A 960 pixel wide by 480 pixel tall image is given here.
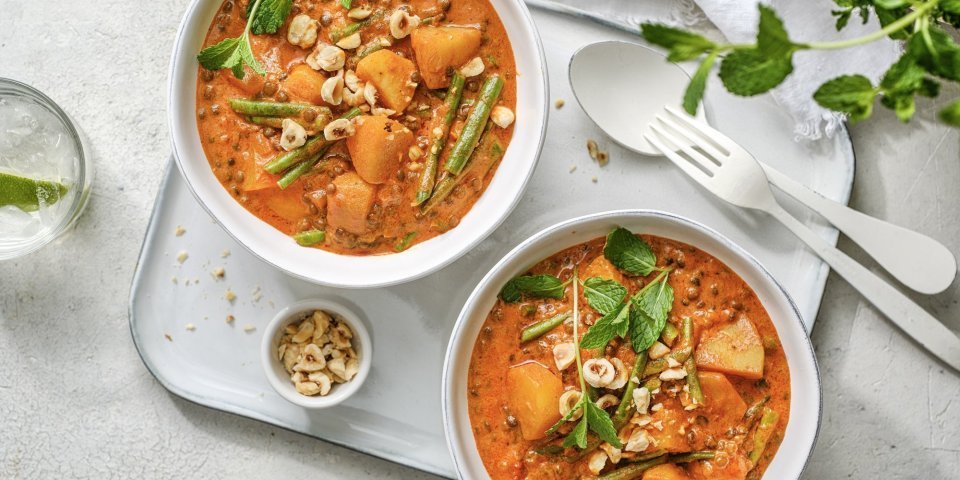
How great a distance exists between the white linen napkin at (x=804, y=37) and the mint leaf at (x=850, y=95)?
108 centimetres

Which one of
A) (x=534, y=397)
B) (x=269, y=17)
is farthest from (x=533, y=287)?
(x=269, y=17)

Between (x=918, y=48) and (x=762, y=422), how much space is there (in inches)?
57.1

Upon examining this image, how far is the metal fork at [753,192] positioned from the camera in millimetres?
3100

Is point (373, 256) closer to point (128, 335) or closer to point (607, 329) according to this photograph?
point (607, 329)

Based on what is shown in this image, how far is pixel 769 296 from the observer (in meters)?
2.86

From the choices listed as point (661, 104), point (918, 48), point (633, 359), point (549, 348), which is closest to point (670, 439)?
point (633, 359)

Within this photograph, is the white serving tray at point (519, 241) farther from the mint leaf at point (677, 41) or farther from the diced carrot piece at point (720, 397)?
the mint leaf at point (677, 41)

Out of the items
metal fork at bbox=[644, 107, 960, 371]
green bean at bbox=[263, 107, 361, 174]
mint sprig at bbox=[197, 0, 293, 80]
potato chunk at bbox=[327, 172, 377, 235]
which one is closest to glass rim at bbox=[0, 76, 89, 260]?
mint sprig at bbox=[197, 0, 293, 80]

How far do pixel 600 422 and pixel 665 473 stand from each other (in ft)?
1.14

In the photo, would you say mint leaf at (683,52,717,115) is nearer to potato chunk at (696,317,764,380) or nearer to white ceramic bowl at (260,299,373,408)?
potato chunk at (696,317,764,380)

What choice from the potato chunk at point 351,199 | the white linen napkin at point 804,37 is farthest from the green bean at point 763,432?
the potato chunk at point 351,199

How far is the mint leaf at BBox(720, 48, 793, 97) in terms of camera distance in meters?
1.95

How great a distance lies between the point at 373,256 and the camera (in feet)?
10.1

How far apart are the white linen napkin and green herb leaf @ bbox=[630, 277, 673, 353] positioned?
38.1 inches
